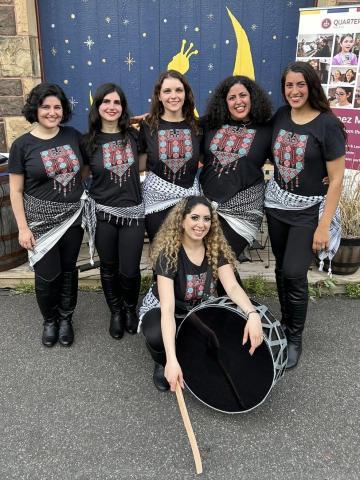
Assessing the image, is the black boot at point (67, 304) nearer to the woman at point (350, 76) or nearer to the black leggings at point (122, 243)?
the black leggings at point (122, 243)

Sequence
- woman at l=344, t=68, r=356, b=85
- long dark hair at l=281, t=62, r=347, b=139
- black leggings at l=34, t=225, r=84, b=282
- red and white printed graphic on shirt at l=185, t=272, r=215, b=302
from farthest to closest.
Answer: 1. woman at l=344, t=68, r=356, b=85
2. black leggings at l=34, t=225, r=84, b=282
3. red and white printed graphic on shirt at l=185, t=272, r=215, b=302
4. long dark hair at l=281, t=62, r=347, b=139

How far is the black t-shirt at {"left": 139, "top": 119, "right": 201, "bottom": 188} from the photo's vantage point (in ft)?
8.78

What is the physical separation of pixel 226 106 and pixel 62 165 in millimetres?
1062

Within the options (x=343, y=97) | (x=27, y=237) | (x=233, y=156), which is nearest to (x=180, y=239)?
(x=233, y=156)

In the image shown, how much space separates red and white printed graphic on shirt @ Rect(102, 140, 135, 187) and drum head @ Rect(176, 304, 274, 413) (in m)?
0.99

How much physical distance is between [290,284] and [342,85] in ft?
6.75

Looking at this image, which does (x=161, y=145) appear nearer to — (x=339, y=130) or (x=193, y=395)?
(x=339, y=130)

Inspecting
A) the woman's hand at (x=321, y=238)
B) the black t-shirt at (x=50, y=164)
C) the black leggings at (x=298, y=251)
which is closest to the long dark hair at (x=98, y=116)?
the black t-shirt at (x=50, y=164)

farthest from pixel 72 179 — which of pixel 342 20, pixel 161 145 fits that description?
pixel 342 20

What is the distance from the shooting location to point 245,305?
227 centimetres

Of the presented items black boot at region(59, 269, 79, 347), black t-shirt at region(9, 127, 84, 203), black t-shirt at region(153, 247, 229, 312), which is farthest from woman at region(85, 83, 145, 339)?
black t-shirt at region(153, 247, 229, 312)

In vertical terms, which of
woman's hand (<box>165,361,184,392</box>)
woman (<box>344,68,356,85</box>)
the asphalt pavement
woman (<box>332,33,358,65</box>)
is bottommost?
the asphalt pavement

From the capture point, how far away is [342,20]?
3600 mm

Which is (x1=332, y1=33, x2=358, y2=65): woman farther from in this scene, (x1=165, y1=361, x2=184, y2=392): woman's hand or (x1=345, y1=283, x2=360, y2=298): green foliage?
(x1=165, y1=361, x2=184, y2=392): woman's hand
